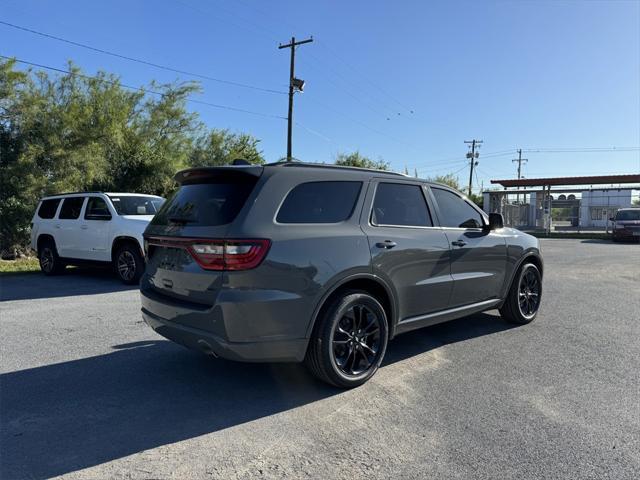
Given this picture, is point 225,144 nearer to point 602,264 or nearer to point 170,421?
point 602,264

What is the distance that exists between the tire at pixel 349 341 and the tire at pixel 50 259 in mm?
8973

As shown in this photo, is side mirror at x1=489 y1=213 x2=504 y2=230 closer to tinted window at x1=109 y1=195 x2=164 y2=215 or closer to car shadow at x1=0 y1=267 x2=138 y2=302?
car shadow at x1=0 y1=267 x2=138 y2=302

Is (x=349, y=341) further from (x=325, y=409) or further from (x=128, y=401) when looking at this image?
(x=128, y=401)

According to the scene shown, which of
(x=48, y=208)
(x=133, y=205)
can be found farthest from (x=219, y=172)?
(x=48, y=208)

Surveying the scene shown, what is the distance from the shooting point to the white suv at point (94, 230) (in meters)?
9.36

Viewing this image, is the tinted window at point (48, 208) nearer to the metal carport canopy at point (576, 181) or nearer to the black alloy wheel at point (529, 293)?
the black alloy wheel at point (529, 293)

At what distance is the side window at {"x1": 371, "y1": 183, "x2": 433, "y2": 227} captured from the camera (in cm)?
437

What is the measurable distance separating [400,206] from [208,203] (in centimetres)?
183

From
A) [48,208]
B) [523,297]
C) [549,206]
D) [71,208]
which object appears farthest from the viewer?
[549,206]

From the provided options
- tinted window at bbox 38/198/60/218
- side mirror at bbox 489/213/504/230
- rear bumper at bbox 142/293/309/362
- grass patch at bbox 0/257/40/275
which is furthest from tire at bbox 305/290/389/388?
grass patch at bbox 0/257/40/275

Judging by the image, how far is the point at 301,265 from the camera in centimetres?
358

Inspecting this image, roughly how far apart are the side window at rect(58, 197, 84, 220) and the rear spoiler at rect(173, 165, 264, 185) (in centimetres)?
718

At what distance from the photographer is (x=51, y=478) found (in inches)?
107

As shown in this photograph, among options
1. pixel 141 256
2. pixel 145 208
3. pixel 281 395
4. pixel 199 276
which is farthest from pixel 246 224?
pixel 145 208
